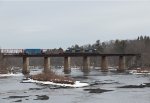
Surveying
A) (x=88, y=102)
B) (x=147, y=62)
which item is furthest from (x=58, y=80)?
(x=147, y=62)

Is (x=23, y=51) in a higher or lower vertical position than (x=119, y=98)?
higher

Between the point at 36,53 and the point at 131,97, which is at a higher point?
the point at 36,53

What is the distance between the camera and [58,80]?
73.1 meters

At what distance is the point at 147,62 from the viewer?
154 meters


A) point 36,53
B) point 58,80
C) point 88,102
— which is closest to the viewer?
point 88,102

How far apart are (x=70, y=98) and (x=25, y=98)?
16.3 feet

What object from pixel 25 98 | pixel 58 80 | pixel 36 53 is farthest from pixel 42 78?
pixel 36 53

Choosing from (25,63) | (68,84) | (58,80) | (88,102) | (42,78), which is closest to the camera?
(88,102)

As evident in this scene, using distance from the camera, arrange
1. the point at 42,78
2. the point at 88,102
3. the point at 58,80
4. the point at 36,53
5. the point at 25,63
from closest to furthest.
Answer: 1. the point at 88,102
2. the point at 58,80
3. the point at 42,78
4. the point at 25,63
5. the point at 36,53

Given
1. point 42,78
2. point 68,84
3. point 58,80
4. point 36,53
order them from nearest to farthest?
1. point 68,84
2. point 58,80
3. point 42,78
4. point 36,53

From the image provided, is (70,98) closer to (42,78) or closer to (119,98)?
(119,98)

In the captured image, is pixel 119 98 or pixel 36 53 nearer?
pixel 119 98

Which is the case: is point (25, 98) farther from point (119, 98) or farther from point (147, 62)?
point (147, 62)

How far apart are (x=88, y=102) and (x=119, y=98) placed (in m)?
4.54
